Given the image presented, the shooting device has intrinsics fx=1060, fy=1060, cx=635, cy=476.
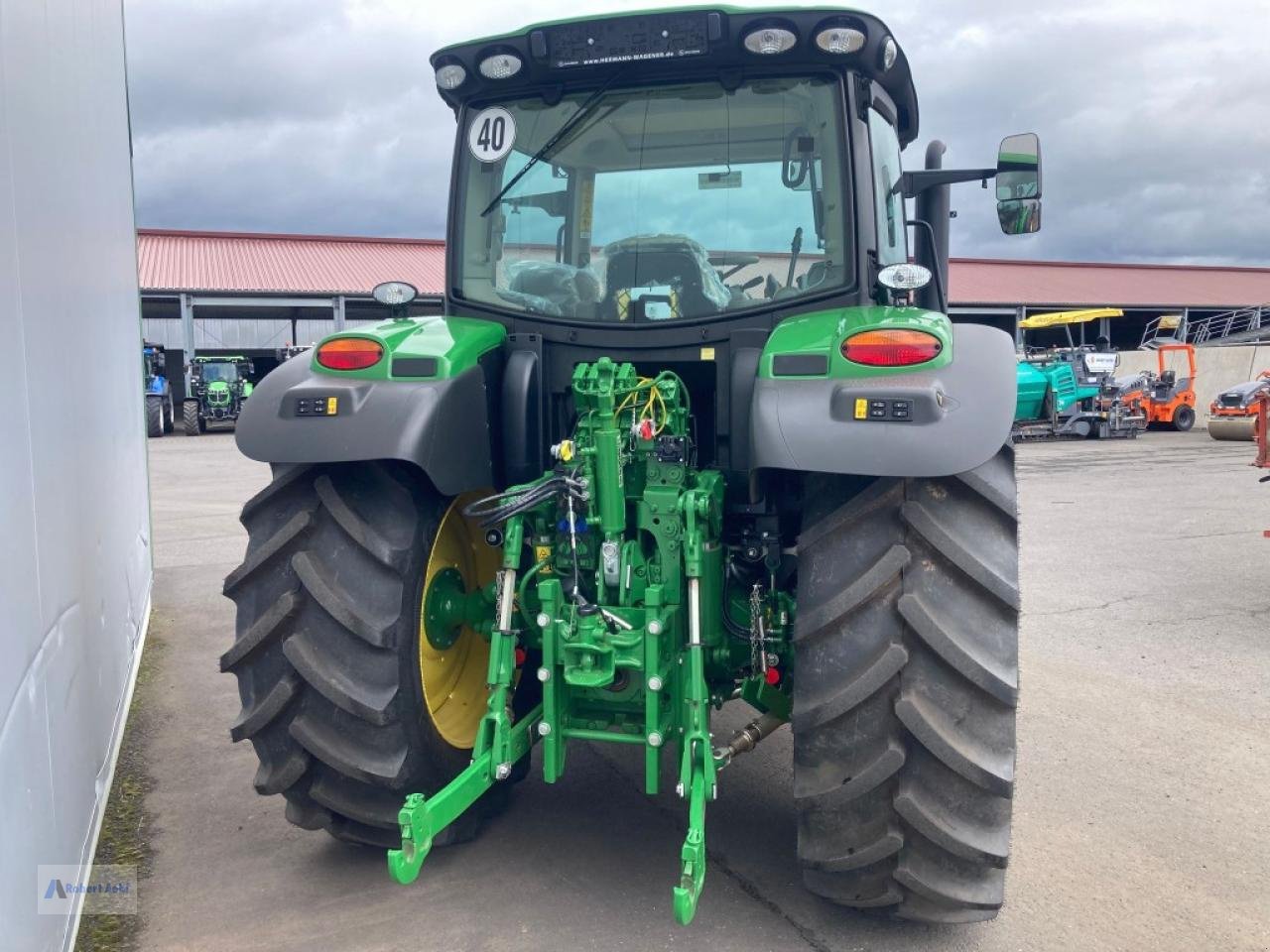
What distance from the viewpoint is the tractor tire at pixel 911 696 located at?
2.60 metres

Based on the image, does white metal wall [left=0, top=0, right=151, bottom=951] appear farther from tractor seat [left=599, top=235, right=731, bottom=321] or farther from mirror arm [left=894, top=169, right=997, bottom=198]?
mirror arm [left=894, top=169, right=997, bottom=198]

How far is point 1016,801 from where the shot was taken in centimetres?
382

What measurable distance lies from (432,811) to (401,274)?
30.0 metres

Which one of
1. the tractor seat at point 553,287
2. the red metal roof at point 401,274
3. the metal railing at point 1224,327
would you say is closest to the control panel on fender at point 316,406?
the tractor seat at point 553,287

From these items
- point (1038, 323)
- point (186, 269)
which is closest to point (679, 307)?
point (1038, 323)

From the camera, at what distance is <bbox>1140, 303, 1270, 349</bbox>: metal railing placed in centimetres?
3400

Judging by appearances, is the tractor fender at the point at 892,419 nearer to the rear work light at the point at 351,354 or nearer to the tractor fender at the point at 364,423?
the tractor fender at the point at 364,423

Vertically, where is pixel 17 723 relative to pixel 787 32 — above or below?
below

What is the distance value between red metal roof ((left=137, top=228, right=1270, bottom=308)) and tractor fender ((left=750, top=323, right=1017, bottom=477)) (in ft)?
81.4

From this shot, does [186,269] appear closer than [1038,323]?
No

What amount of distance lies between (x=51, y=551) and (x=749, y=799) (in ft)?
7.74

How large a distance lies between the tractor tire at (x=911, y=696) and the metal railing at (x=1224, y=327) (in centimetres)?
3447

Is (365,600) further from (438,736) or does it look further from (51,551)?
(51,551)

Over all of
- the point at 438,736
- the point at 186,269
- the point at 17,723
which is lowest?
the point at 438,736
